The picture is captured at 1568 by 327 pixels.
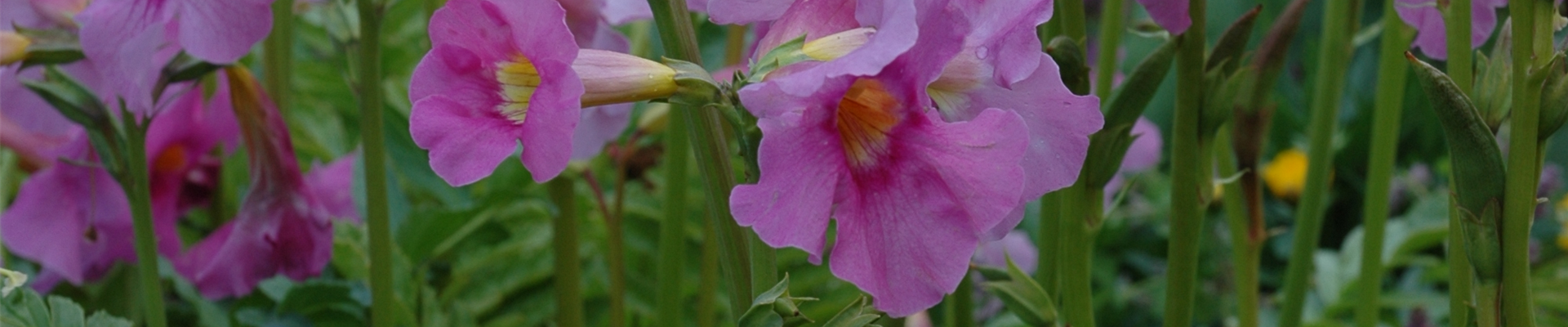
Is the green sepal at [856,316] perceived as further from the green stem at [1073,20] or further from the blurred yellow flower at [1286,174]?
the blurred yellow flower at [1286,174]

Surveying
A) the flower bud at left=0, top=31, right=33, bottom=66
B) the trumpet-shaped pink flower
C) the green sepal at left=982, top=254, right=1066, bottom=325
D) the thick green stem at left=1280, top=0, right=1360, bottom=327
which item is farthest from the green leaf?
the flower bud at left=0, top=31, right=33, bottom=66

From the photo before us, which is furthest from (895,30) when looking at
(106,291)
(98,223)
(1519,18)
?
(106,291)

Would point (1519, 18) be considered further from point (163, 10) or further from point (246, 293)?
point (246, 293)

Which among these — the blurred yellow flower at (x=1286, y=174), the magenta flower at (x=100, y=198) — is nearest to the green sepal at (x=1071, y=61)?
the magenta flower at (x=100, y=198)

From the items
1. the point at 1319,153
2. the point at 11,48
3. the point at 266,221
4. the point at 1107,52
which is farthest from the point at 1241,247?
the point at 11,48

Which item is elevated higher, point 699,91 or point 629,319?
point 699,91

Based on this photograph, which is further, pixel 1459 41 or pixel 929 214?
pixel 1459 41

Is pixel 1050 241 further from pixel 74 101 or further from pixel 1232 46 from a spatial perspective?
pixel 74 101
